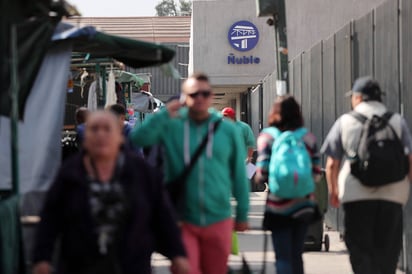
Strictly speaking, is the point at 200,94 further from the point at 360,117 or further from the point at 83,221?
the point at 360,117

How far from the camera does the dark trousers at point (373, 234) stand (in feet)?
27.1

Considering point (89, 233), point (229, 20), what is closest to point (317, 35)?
point (229, 20)

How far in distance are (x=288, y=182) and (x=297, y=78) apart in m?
12.4

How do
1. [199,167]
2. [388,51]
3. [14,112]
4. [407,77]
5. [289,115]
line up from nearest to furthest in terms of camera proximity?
[199,167], [14,112], [289,115], [407,77], [388,51]

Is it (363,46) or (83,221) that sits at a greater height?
(363,46)

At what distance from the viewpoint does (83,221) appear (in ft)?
17.5

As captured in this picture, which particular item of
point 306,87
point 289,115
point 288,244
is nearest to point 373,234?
point 288,244

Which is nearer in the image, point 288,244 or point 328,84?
point 288,244

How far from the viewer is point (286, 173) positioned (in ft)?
24.9

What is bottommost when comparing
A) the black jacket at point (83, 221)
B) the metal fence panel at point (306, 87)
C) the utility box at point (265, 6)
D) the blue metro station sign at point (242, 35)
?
the black jacket at point (83, 221)

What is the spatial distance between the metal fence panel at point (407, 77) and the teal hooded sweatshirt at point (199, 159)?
3548 mm

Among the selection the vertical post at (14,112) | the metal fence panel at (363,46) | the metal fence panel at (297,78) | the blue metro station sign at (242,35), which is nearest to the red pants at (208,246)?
the vertical post at (14,112)

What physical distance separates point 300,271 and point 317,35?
23.7 m

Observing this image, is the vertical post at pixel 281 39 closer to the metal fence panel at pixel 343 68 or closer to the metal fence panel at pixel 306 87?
the metal fence panel at pixel 343 68
